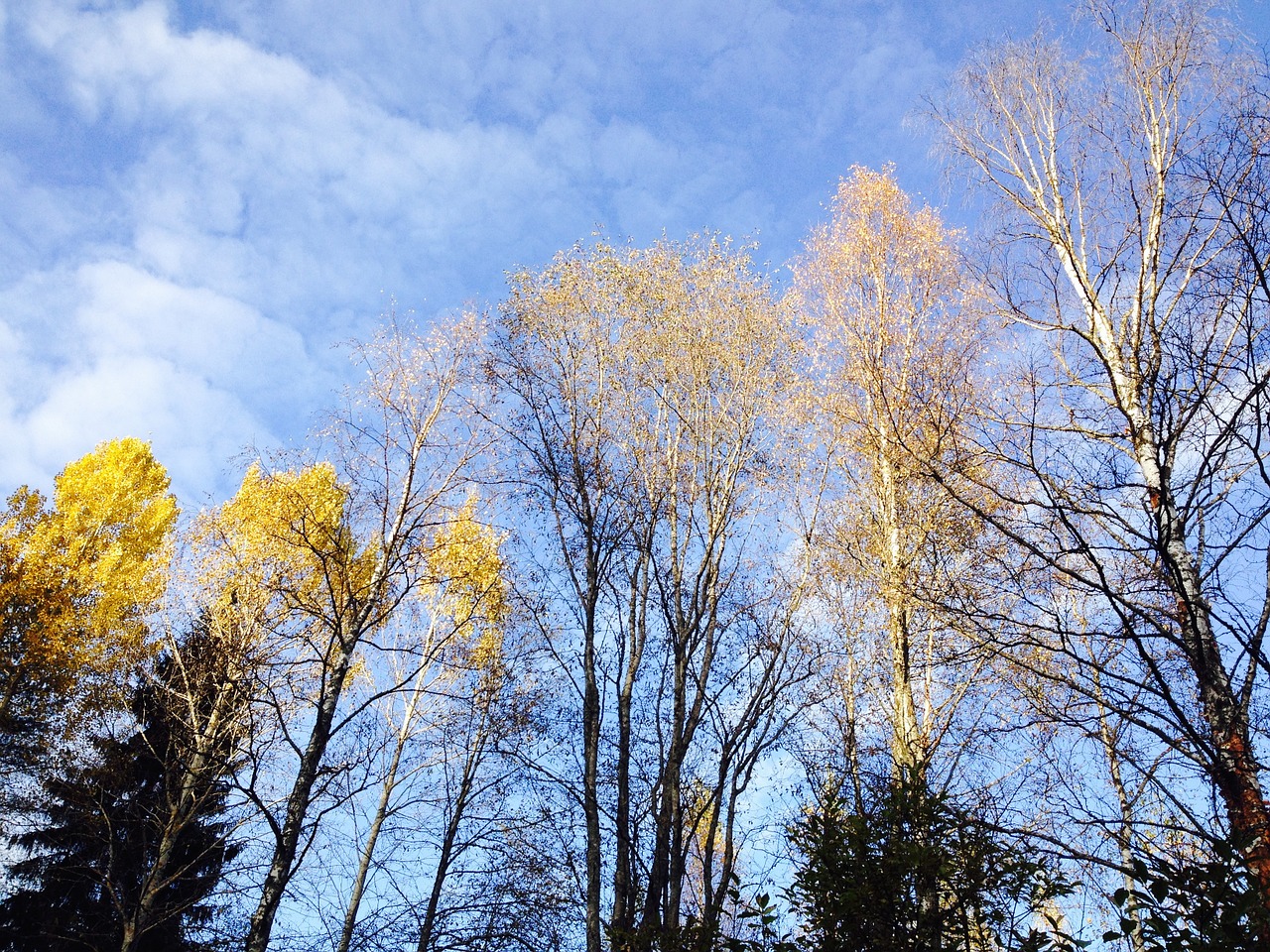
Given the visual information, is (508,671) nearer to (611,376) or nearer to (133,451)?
(611,376)

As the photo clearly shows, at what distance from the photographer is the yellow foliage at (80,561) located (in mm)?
14586

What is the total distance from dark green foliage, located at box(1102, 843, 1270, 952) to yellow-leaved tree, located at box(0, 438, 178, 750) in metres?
12.6

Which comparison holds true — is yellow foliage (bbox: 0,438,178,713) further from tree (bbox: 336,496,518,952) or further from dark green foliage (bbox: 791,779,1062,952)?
dark green foliage (bbox: 791,779,1062,952)

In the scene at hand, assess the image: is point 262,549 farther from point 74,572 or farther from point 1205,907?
point 1205,907

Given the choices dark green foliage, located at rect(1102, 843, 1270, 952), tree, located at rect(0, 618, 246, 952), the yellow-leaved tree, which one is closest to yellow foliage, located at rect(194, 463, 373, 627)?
tree, located at rect(0, 618, 246, 952)

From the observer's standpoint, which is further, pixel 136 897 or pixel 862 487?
pixel 862 487

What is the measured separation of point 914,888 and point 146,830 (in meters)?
9.49

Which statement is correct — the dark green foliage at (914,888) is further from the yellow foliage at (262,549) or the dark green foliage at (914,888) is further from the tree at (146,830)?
the tree at (146,830)

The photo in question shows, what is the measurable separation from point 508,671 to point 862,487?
4855 millimetres

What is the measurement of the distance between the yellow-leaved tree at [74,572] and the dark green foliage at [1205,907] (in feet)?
41.3

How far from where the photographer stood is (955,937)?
13.9 feet

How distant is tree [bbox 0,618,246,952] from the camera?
867cm

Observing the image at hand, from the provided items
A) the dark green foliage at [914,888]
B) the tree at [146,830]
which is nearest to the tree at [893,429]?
the dark green foliage at [914,888]

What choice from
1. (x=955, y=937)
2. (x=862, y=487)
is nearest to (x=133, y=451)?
(x=862, y=487)
